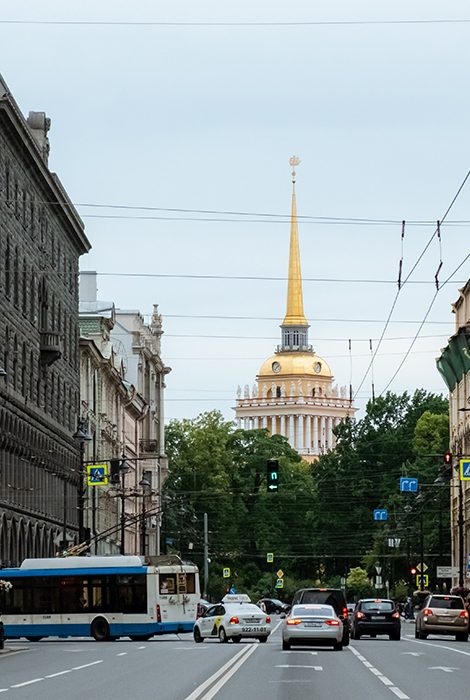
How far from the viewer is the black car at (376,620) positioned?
62.4 m

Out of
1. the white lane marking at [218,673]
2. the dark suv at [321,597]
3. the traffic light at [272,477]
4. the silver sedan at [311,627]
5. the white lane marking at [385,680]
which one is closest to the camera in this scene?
the white lane marking at [218,673]

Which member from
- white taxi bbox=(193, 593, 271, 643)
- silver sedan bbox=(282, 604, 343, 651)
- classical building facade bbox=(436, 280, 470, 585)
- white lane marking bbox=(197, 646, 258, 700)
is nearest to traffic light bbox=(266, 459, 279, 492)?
white taxi bbox=(193, 593, 271, 643)

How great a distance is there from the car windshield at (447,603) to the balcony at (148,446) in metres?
73.6

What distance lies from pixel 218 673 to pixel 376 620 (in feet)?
99.2

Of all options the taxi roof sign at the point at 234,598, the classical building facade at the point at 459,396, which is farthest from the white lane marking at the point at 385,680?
the classical building facade at the point at 459,396

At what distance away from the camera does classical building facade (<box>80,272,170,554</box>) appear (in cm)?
10244

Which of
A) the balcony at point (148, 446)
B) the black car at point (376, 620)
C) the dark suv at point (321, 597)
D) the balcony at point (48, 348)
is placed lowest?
the black car at point (376, 620)

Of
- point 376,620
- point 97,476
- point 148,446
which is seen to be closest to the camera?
point 376,620

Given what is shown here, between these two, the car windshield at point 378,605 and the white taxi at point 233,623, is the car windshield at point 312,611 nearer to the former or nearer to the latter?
the white taxi at point 233,623

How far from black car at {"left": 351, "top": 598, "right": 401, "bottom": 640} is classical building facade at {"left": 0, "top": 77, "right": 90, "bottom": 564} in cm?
1456

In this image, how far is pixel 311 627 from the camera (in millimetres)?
46281

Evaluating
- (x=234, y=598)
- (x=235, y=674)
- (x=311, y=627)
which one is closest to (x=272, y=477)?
(x=311, y=627)

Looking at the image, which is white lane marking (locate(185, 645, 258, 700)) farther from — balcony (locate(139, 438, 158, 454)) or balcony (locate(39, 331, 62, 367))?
balcony (locate(139, 438, 158, 454))

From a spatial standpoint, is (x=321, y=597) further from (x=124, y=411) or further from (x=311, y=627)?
(x=124, y=411)
